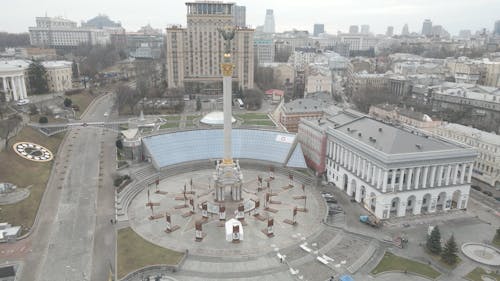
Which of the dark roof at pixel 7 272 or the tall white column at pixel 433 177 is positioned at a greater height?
the tall white column at pixel 433 177

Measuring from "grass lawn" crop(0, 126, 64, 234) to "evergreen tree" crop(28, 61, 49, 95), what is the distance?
3660cm

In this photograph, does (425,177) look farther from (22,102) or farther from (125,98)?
(22,102)

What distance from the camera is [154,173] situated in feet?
182

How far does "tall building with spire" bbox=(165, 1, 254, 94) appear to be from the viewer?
360 feet

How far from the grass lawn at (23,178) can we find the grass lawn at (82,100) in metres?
27.0

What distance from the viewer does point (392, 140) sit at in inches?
1818

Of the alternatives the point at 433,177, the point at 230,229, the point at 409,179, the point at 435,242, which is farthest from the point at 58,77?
the point at 435,242

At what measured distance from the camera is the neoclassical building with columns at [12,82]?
263ft

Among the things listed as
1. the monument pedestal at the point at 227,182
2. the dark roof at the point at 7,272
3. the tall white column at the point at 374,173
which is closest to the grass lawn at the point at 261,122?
the monument pedestal at the point at 227,182

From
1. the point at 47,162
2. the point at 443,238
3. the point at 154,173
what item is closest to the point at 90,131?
the point at 47,162

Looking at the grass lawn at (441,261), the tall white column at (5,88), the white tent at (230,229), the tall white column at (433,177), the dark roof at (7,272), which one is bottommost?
the grass lawn at (441,261)

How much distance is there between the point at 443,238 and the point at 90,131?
64.7 metres

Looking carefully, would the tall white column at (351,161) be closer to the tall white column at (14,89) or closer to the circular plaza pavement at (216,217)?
the circular plaza pavement at (216,217)

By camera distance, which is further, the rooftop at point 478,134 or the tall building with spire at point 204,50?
the tall building with spire at point 204,50
